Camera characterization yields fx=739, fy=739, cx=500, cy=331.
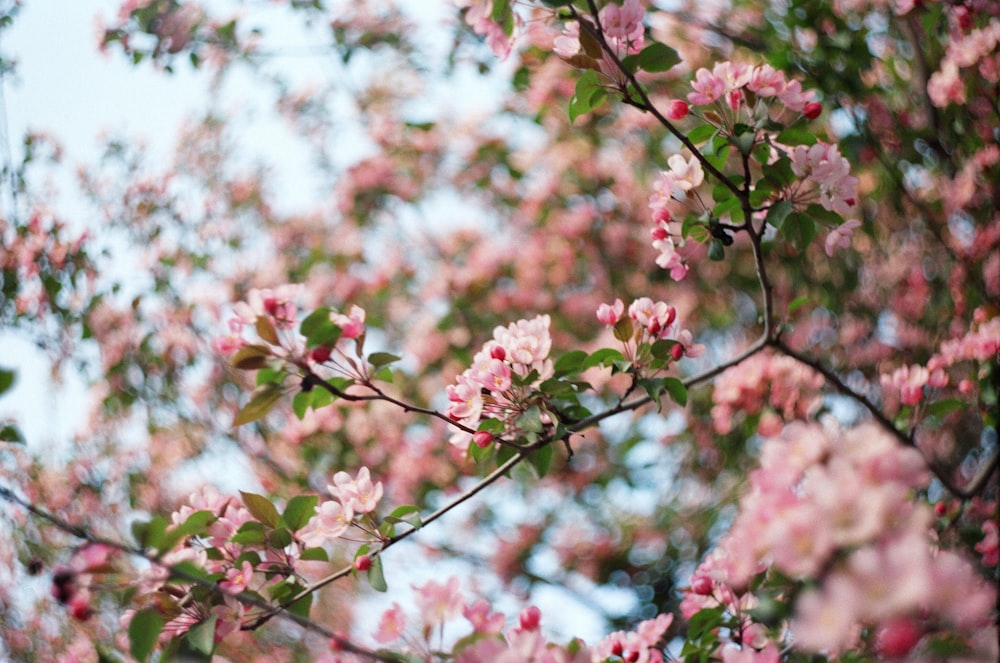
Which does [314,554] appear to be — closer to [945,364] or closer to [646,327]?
[646,327]

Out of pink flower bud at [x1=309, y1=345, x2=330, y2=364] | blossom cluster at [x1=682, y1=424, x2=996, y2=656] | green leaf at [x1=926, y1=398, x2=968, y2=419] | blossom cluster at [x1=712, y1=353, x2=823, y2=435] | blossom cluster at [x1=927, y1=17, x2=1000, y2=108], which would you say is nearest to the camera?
blossom cluster at [x1=682, y1=424, x2=996, y2=656]

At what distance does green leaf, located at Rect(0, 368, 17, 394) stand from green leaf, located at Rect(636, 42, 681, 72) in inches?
40.7

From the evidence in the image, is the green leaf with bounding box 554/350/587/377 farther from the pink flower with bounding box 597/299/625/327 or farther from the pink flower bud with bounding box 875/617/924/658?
the pink flower bud with bounding box 875/617/924/658

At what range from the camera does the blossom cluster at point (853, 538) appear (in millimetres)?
610

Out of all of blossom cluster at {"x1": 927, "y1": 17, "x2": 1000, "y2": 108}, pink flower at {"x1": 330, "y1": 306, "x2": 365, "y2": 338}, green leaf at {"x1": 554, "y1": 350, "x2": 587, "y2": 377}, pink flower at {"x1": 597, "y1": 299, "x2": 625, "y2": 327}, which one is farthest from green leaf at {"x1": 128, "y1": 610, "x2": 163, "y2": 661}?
blossom cluster at {"x1": 927, "y1": 17, "x2": 1000, "y2": 108}

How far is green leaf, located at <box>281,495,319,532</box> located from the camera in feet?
3.92

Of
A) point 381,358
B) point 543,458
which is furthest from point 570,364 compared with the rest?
point 381,358

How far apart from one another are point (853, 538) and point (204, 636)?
895mm

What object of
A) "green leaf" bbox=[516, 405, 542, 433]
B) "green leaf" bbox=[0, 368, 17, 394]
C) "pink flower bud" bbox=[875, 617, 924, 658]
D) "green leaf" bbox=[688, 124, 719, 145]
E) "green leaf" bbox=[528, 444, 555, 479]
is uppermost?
"green leaf" bbox=[0, 368, 17, 394]

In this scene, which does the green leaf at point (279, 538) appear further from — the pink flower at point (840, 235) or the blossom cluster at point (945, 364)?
the blossom cluster at point (945, 364)

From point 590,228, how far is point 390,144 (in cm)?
120

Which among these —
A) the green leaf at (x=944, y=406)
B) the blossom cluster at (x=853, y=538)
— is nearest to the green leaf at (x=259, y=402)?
the blossom cluster at (x=853, y=538)

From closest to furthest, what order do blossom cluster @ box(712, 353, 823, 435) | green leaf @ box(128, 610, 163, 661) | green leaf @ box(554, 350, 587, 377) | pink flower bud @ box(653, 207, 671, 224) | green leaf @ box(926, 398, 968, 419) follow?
1. green leaf @ box(128, 610, 163, 661)
2. green leaf @ box(554, 350, 587, 377)
3. pink flower bud @ box(653, 207, 671, 224)
4. green leaf @ box(926, 398, 968, 419)
5. blossom cluster @ box(712, 353, 823, 435)

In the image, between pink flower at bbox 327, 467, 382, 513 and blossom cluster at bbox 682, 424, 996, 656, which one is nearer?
blossom cluster at bbox 682, 424, 996, 656
